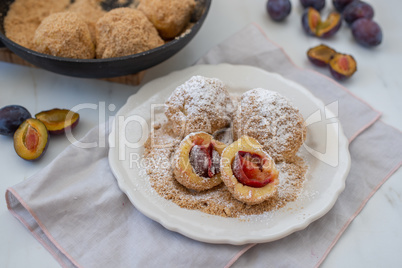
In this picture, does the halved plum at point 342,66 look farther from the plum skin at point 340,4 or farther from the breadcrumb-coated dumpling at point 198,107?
the breadcrumb-coated dumpling at point 198,107

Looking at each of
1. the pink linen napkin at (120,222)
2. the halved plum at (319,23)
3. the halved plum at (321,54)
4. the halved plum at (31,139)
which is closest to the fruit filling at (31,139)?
the halved plum at (31,139)


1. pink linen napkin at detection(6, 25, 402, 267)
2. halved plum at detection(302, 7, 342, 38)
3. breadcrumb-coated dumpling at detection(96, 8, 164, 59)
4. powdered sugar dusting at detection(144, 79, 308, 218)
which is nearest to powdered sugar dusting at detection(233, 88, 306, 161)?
powdered sugar dusting at detection(144, 79, 308, 218)

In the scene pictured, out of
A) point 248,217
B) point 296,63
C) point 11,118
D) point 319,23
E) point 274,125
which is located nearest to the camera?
point 248,217

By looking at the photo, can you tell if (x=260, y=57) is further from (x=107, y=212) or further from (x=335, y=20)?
(x=107, y=212)


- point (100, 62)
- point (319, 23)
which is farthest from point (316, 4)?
point (100, 62)

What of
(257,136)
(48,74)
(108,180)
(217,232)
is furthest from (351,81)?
(48,74)

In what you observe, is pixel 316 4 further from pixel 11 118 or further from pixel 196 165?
pixel 11 118
